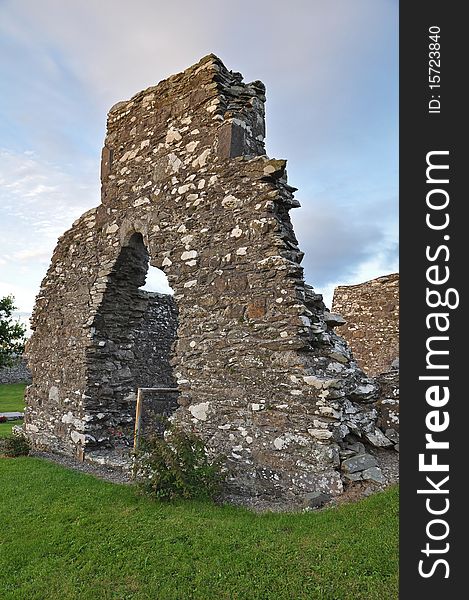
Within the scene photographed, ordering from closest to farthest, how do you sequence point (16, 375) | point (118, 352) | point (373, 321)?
point (118, 352), point (373, 321), point (16, 375)

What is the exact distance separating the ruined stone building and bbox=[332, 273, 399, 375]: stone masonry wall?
20.4 ft

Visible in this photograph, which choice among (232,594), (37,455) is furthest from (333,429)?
(37,455)

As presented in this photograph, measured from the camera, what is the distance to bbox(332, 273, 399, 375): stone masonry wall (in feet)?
40.2

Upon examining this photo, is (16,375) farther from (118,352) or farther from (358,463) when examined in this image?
(358,463)

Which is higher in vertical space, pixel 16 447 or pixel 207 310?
pixel 207 310

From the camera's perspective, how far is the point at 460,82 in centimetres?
302

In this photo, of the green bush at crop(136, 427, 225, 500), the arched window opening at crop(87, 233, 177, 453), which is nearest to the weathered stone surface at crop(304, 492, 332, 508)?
the green bush at crop(136, 427, 225, 500)

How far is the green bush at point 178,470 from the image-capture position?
5.35 meters

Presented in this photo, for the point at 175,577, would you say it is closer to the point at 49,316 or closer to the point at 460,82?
the point at 460,82

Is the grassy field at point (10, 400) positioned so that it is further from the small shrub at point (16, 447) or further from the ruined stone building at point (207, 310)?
the ruined stone building at point (207, 310)

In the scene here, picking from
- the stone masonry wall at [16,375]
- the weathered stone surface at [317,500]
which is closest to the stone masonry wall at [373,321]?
the weathered stone surface at [317,500]

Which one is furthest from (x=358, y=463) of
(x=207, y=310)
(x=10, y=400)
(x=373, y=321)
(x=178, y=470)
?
(x=10, y=400)

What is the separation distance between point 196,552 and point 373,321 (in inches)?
379

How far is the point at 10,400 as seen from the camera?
74.8ft
